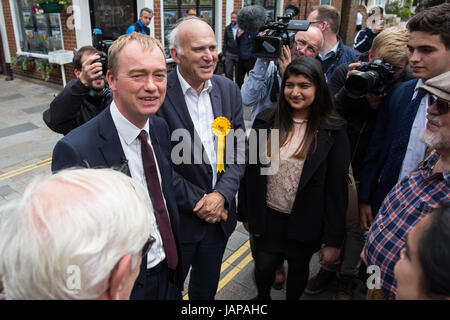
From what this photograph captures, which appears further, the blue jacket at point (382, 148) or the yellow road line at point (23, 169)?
the yellow road line at point (23, 169)

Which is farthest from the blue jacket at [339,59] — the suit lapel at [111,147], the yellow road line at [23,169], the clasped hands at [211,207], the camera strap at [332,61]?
the yellow road line at [23,169]

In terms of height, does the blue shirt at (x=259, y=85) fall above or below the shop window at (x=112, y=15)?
below

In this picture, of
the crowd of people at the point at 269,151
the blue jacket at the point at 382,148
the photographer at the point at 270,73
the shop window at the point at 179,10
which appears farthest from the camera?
the shop window at the point at 179,10

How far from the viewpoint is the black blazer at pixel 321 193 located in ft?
6.77

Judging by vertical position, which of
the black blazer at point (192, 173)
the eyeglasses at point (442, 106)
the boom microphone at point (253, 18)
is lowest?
the black blazer at point (192, 173)

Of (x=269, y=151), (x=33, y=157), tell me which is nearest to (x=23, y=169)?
(x=33, y=157)

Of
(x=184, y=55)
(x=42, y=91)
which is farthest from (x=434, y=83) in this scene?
(x=42, y=91)

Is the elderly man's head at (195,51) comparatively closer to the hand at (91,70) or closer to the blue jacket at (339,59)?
the hand at (91,70)

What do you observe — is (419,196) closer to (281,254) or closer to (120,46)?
(281,254)

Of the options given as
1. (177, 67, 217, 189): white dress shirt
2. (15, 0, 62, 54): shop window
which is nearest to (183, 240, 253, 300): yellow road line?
(177, 67, 217, 189): white dress shirt

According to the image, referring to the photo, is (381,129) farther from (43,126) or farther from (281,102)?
(43,126)

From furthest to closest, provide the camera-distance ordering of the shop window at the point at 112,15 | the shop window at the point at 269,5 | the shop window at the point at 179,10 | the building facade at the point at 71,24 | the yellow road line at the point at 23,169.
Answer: the shop window at the point at 269,5, the shop window at the point at 179,10, the shop window at the point at 112,15, the building facade at the point at 71,24, the yellow road line at the point at 23,169

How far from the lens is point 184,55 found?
2100 millimetres

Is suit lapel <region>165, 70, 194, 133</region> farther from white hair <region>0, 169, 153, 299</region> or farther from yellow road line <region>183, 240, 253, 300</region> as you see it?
yellow road line <region>183, 240, 253, 300</region>
